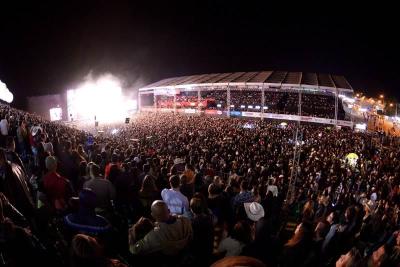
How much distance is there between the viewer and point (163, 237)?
3.10 meters

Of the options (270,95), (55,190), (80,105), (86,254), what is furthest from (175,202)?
(270,95)

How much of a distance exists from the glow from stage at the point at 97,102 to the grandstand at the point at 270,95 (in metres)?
5.36

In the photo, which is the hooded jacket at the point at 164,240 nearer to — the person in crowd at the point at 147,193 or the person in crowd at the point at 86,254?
the person in crowd at the point at 86,254

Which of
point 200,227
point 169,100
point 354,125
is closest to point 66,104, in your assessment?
point 169,100

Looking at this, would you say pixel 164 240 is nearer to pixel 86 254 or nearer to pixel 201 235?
pixel 201 235

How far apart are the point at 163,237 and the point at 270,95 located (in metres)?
58.2

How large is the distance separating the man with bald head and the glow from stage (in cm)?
4322

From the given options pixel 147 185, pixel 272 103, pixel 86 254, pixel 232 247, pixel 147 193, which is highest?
pixel 272 103

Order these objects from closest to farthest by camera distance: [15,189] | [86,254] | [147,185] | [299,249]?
[86,254] → [299,249] → [15,189] → [147,185]

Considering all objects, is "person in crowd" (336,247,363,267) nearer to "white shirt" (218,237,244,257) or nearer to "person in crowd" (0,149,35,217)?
"white shirt" (218,237,244,257)

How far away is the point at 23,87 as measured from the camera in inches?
1981

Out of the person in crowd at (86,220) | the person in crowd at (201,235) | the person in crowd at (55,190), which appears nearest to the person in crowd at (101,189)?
the person in crowd at (55,190)

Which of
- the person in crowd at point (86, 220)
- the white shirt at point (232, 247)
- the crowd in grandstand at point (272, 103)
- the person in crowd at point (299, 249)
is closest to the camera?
the person in crowd at point (86, 220)

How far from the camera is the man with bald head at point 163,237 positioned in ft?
10.1
